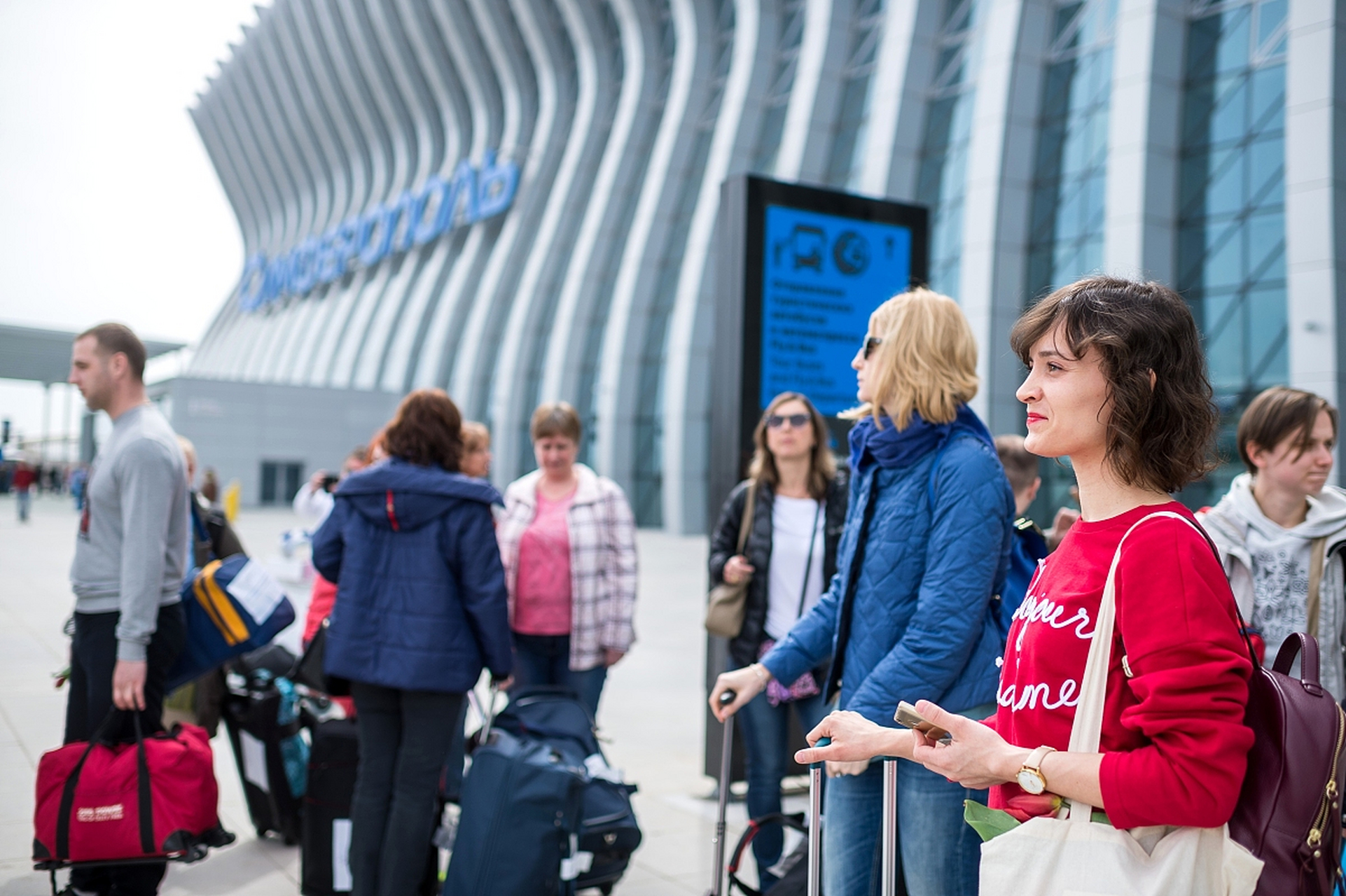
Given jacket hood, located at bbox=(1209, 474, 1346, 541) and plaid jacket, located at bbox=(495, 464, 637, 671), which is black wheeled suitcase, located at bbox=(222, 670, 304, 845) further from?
jacket hood, located at bbox=(1209, 474, 1346, 541)

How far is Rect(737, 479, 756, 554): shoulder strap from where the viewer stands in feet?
15.1

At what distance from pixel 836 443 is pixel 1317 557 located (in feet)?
8.91

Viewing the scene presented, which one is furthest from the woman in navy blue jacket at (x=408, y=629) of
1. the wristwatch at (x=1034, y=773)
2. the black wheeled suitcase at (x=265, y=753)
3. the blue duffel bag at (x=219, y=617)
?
the wristwatch at (x=1034, y=773)

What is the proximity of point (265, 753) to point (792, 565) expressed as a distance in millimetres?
2460

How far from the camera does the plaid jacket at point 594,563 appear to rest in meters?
4.93

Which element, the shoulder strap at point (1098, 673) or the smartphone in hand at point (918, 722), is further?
the smartphone in hand at point (918, 722)

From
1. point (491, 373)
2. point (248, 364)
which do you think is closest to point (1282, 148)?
point (491, 373)

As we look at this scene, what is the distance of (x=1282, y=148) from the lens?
54.8ft

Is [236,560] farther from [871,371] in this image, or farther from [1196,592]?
[1196,592]

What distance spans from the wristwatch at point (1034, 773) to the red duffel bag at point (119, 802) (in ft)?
10.5

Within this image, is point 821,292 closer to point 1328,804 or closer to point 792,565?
point 792,565

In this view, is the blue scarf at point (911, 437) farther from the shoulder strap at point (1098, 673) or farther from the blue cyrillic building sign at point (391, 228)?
the blue cyrillic building sign at point (391, 228)

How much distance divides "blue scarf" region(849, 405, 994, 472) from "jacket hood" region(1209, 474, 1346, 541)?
1.65m

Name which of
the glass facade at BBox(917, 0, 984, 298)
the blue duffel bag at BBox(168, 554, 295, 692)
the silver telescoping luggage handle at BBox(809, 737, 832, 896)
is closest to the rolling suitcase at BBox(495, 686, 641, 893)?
the blue duffel bag at BBox(168, 554, 295, 692)
